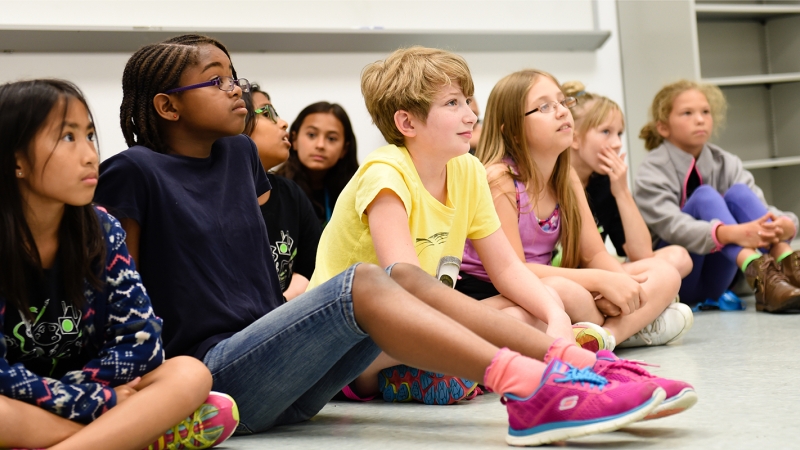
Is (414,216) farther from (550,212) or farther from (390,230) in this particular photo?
(550,212)

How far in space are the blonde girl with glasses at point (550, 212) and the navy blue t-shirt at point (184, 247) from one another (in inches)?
29.4

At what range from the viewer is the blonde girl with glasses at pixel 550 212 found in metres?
1.96

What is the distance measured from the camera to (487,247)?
172cm

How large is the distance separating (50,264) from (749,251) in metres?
2.20

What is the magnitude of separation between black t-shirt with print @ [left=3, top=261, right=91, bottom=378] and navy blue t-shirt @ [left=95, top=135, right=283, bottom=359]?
0.57 ft

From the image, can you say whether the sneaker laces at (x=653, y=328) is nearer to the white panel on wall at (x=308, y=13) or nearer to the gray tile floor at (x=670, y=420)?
the gray tile floor at (x=670, y=420)

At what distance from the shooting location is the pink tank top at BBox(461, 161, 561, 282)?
2016 mm

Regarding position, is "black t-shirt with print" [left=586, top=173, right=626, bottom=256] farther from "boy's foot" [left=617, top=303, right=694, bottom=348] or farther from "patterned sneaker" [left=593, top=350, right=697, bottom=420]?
"patterned sneaker" [left=593, top=350, right=697, bottom=420]

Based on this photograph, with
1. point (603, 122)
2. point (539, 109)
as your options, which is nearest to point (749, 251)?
point (603, 122)

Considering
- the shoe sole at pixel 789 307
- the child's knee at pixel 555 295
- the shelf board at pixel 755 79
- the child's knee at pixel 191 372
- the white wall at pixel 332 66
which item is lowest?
the shoe sole at pixel 789 307

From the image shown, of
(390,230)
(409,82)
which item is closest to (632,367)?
(390,230)

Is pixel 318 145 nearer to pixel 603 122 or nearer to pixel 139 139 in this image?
pixel 603 122

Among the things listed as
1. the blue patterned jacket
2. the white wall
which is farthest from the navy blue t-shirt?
the white wall

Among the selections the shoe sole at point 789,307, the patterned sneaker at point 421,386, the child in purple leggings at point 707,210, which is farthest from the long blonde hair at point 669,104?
the patterned sneaker at point 421,386
